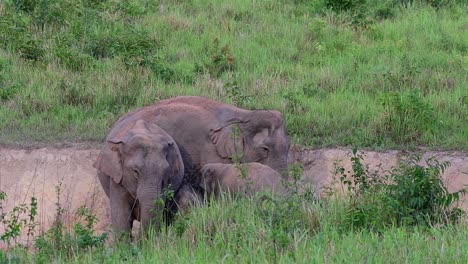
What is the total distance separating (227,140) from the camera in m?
10.9

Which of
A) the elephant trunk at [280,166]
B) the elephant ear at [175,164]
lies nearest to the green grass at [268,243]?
the elephant ear at [175,164]

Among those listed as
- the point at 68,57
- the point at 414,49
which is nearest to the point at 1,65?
the point at 68,57

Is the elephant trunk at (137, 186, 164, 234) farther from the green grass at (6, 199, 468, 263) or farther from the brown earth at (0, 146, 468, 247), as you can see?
the brown earth at (0, 146, 468, 247)

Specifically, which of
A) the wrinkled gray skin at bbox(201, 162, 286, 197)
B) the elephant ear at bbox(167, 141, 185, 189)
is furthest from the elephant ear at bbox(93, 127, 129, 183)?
the wrinkled gray skin at bbox(201, 162, 286, 197)

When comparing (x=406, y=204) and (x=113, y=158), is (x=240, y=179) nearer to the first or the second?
(x=113, y=158)

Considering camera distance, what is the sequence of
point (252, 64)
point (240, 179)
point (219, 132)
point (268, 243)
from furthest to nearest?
point (252, 64)
point (219, 132)
point (240, 179)
point (268, 243)

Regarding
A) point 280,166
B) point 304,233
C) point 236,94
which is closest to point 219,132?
point 280,166

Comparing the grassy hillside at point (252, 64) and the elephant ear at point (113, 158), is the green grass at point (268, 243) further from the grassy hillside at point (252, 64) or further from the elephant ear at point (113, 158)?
the grassy hillside at point (252, 64)

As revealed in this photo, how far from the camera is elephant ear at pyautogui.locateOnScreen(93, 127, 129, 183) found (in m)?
10.0

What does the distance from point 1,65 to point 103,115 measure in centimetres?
188

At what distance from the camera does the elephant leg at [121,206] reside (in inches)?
399

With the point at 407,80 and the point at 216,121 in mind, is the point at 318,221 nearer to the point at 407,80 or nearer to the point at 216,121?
the point at 216,121

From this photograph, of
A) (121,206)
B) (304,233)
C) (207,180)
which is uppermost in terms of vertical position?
(304,233)

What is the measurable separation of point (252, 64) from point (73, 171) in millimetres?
3141
